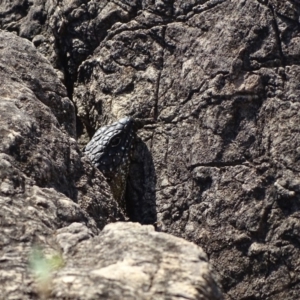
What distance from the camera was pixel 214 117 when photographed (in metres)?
5.42

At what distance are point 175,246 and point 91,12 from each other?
319cm

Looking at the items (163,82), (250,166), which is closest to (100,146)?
(163,82)

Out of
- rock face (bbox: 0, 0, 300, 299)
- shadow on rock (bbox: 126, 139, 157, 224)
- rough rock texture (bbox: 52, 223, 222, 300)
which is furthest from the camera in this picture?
shadow on rock (bbox: 126, 139, 157, 224)

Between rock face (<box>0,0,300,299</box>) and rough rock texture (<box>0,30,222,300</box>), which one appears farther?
rock face (<box>0,0,300,299</box>)

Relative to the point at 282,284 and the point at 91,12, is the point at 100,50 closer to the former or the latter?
the point at 91,12

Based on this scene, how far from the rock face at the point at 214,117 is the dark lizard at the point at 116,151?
0.09 m

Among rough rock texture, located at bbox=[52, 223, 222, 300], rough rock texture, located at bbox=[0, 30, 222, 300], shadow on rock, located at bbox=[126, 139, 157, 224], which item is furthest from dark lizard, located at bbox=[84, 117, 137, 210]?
rough rock texture, located at bbox=[52, 223, 222, 300]

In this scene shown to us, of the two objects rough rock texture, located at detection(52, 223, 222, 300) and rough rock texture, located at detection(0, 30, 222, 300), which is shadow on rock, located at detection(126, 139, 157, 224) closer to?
rough rock texture, located at detection(0, 30, 222, 300)

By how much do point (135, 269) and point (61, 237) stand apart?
16.4 inches

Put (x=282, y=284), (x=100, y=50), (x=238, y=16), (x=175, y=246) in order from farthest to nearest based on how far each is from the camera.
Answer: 1. (x=100, y=50)
2. (x=238, y=16)
3. (x=282, y=284)
4. (x=175, y=246)

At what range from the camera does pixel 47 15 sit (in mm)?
6203

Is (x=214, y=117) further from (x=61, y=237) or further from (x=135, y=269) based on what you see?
(x=135, y=269)

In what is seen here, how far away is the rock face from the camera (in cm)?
523

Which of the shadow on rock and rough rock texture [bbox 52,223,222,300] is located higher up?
the shadow on rock
